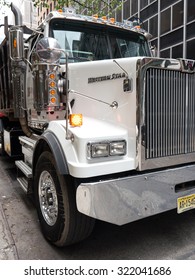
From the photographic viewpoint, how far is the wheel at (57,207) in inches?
110

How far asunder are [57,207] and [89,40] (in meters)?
2.44

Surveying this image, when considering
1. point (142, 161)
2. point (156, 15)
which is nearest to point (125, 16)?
point (156, 15)

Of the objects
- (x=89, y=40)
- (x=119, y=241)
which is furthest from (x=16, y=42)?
(x=119, y=241)

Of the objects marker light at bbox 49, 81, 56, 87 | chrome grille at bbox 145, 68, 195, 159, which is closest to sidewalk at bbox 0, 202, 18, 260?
chrome grille at bbox 145, 68, 195, 159

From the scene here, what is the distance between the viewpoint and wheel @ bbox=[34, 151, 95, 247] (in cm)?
278

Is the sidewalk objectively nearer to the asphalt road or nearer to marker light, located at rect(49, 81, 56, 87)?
the asphalt road

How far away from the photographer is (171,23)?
46.2 feet

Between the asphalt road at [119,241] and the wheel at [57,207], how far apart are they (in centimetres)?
20

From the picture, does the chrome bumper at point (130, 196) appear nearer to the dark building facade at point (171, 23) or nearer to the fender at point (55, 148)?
the fender at point (55, 148)

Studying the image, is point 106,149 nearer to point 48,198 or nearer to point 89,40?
point 48,198

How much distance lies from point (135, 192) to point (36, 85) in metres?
1.97

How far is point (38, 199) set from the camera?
3.53 metres
